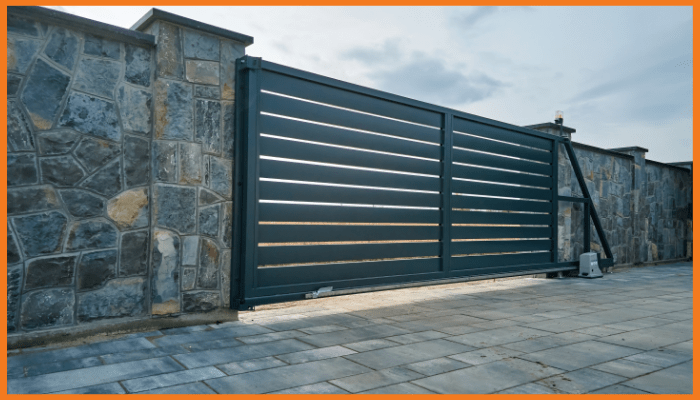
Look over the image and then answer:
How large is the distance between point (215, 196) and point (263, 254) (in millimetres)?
652

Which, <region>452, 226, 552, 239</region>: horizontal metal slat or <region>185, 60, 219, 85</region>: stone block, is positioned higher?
<region>185, 60, 219, 85</region>: stone block

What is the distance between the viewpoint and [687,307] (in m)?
5.06

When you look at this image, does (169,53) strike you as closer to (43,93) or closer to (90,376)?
(43,93)

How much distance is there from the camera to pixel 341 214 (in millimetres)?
4652

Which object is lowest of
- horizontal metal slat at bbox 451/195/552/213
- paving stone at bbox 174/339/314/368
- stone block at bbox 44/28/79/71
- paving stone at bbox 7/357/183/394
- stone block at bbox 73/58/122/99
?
paving stone at bbox 174/339/314/368

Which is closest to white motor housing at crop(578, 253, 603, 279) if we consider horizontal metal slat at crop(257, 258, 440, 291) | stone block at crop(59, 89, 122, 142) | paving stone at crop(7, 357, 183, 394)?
horizontal metal slat at crop(257, 258, 440, 291)

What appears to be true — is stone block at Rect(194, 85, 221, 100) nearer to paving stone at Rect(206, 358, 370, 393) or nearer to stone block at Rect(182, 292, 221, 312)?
stone block at Rect(182, 292, 221, 312)

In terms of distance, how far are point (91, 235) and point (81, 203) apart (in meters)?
0.24

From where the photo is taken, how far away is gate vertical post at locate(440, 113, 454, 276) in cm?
568

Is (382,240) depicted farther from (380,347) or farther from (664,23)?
(664,23)

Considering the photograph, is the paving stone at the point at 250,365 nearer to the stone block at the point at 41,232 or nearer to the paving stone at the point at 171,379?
the paving stone at the point at 171,379

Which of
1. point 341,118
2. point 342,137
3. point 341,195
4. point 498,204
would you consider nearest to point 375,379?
point 341,195

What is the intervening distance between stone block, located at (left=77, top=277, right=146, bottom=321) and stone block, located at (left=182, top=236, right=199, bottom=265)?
13.3 inches

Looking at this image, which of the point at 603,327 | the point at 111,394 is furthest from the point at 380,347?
the point at 603,327
